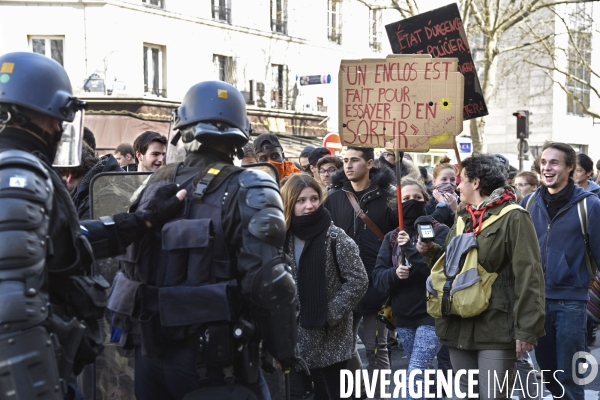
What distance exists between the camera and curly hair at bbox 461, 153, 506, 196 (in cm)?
522

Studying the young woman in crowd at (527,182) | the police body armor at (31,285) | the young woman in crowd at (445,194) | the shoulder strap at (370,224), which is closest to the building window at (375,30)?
the young woman in crowd at (527,182)

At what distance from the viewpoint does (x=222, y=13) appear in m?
25.7

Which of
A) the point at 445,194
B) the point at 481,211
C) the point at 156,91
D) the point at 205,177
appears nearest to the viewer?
the point at 205,177

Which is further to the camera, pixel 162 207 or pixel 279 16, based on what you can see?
pixel 279 16

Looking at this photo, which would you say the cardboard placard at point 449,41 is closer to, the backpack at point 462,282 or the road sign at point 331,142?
the backpack at point 462,282

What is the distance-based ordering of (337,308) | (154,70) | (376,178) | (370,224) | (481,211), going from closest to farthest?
(481,211)
(337,308)
(370,224)
(376,178)
(154,70)

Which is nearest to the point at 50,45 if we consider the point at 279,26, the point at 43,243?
the point at 279,26

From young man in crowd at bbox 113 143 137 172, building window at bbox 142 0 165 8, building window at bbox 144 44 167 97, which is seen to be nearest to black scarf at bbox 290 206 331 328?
young man in crowd at bbox 113 143 137 172

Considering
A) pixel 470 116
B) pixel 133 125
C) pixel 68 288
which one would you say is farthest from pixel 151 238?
pixel 133 125

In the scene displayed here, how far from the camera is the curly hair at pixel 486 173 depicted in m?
5.22

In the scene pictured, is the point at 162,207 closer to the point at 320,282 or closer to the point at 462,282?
the point at 320,282

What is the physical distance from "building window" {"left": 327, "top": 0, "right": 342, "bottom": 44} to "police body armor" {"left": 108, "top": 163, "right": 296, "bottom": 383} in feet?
87.6

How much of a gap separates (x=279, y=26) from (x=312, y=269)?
2304 centimetres

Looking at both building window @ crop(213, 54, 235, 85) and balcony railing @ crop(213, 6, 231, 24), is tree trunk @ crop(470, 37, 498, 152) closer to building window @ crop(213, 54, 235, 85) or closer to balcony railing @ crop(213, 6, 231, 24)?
building window @ crop(213, 54, 235, 85)
